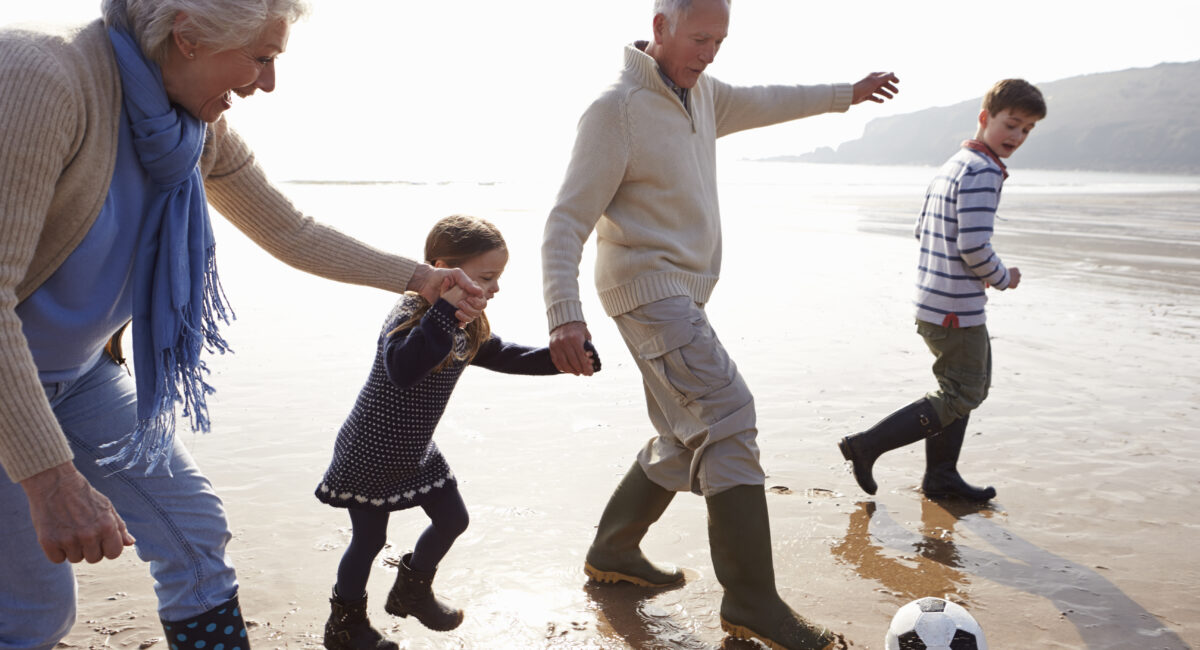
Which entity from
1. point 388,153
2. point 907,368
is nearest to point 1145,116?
point 388,153

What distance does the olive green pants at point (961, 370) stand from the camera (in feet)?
15.0

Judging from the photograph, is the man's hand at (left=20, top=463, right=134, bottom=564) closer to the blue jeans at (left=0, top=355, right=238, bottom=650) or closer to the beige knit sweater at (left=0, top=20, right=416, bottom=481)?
the beige knit sweater at (left=0, top=20, right=416, bottom=481)

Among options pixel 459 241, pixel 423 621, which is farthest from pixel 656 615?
pixel 459 241

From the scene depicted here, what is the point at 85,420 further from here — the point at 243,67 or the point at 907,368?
the point at 907,368

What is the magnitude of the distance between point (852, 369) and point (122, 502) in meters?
5.42

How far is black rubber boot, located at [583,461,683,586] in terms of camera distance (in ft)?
11.7

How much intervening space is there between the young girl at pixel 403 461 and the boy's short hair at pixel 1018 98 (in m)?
2.77

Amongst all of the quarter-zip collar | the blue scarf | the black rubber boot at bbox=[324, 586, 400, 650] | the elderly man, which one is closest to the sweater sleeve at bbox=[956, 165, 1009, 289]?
the elderly man

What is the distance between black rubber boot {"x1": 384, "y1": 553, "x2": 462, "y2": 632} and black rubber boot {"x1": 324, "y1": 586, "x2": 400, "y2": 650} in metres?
0.12

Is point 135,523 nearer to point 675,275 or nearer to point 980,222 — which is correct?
point 675,275

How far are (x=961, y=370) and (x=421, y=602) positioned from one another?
9.34 ft

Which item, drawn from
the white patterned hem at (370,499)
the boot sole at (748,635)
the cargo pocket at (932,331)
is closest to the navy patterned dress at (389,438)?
the white patterned hem at (370,499)

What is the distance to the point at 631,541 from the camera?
3588 mm

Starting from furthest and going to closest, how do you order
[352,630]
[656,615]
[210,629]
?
[656,615] < [352,630] < [210,629]
